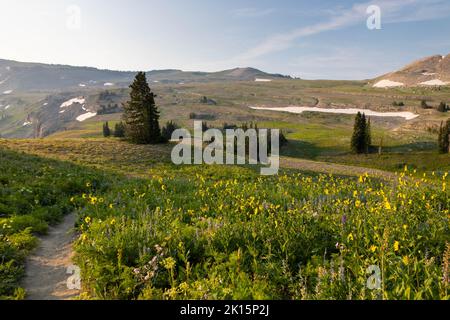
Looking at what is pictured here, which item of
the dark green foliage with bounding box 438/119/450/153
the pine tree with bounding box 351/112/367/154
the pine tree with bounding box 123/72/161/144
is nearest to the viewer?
the pine tree with bounding box 123/72/161/144

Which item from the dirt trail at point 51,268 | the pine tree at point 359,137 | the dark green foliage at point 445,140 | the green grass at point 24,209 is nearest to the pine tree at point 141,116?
the green grass at point 24,209

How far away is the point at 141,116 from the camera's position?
5903 cm

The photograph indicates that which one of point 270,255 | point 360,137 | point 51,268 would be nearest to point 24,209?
point 51,268

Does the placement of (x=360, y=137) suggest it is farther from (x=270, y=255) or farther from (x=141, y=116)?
(x=270, y=255)

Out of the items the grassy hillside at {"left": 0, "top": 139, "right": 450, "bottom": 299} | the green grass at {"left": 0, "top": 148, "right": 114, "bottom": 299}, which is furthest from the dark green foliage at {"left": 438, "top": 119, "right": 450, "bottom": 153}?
the grassy hillside at {"left": 0, "top": 139, "right": 450, "bottom": 299}

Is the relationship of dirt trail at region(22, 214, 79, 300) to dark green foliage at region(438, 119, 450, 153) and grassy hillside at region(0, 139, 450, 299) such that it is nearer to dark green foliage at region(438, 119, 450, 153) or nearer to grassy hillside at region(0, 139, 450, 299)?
grassy hillside at region(0, 139, 450, 299)

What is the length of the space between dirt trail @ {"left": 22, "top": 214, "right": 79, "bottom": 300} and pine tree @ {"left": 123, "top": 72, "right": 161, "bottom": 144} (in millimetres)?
46252

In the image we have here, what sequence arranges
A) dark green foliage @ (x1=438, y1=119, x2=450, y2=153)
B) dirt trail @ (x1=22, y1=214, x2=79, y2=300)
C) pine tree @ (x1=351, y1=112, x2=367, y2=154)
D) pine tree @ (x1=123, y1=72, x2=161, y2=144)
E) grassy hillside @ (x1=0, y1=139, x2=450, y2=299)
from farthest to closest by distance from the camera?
pine tree @ (x1=351, y1=112, x2=367, y2=154), dark green foliage @ (x1=438, y1=119, x2=450, y2=153), pine tree @ (x1=123, y1=72, x2=161, y2=144), dirt trail @ (x1=22, y1=214, x2=79, y2=300), grassy hillside @ (x1=0, y1=139, x2=450, y2=299)

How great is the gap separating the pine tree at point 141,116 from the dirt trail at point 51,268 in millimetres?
46252

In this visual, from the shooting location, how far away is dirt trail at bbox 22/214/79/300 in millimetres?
7465

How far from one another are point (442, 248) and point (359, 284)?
286cm

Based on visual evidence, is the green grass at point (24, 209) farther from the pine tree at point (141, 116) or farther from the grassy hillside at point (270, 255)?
the pine tree at point (141, 116)

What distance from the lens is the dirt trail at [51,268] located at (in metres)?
7.46
